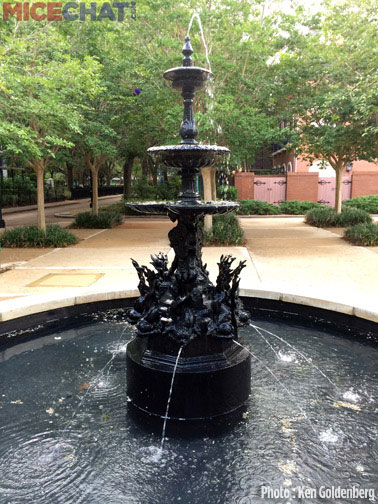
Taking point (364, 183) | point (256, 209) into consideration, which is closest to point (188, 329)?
point (256, 209)

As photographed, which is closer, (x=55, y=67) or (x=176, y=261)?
(x=176, y=261)

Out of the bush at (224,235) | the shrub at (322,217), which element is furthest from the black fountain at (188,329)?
the shrub at (322,217)

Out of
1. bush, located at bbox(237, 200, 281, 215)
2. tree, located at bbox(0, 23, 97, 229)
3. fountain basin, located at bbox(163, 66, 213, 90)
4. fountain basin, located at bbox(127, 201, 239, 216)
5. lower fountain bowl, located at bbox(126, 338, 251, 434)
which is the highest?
tree, located at bbox(0, 23, 97, 229)

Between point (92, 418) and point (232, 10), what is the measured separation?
1400 centimetres

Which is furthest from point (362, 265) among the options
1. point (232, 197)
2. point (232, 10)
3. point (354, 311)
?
point (232, 197)

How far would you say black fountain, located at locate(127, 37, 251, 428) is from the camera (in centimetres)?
446

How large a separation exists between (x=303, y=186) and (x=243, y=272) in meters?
24.4

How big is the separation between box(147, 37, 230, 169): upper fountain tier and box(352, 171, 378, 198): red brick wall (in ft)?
105

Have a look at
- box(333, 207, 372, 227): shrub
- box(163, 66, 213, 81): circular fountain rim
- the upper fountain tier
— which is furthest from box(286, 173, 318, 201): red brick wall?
box(163, 66, 213, 81): circular fountain rim

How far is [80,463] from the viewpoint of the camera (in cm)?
380

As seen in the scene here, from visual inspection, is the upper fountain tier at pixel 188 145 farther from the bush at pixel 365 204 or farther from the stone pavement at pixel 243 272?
the bush at pixel 365 204

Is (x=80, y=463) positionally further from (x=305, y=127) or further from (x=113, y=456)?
(x=305, y=127)

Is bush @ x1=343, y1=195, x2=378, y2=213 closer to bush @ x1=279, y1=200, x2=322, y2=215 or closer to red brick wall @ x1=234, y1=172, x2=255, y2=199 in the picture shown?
bush @ x1=279, y1=200, x2=322, y2=215

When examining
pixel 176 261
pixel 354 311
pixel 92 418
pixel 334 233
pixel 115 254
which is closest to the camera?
pixel 92 418
